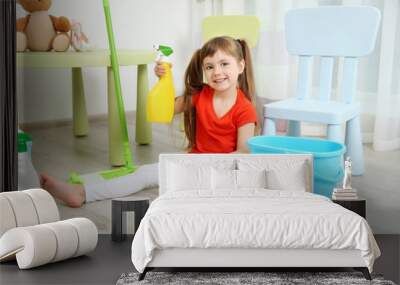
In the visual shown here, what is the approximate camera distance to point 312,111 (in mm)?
5793

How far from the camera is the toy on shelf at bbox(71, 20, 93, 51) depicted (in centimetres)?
591

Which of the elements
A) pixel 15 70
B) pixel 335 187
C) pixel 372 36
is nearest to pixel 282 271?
pixel 335 187

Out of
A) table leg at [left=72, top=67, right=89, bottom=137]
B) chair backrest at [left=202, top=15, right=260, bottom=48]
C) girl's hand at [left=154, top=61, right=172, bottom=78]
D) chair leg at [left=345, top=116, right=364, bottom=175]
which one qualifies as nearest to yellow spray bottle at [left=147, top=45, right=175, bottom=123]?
girl's hand at [left=154, top=61, right=172, bottom=78]

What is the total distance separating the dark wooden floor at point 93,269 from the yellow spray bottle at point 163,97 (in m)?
1.01

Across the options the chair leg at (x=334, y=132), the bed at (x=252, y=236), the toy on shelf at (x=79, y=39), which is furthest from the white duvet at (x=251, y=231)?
the toy on shelf at (x=79, y=39)

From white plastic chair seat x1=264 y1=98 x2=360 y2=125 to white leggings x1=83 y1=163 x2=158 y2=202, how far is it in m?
0.93

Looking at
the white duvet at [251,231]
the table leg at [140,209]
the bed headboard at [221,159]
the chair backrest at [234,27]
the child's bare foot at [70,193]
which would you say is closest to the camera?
the white duvet at [251,231]

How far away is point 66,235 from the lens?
4883 millimetres

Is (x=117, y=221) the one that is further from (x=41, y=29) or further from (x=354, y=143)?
(x=354, y=143)

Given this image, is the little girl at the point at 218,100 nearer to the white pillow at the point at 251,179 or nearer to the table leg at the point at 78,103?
the table leg at the point at 78,103

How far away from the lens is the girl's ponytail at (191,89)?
19.3ft

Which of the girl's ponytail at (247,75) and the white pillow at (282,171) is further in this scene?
the girl's ponytail at (247,75)

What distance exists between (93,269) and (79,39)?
1867 mm

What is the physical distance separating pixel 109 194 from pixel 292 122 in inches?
55.2
